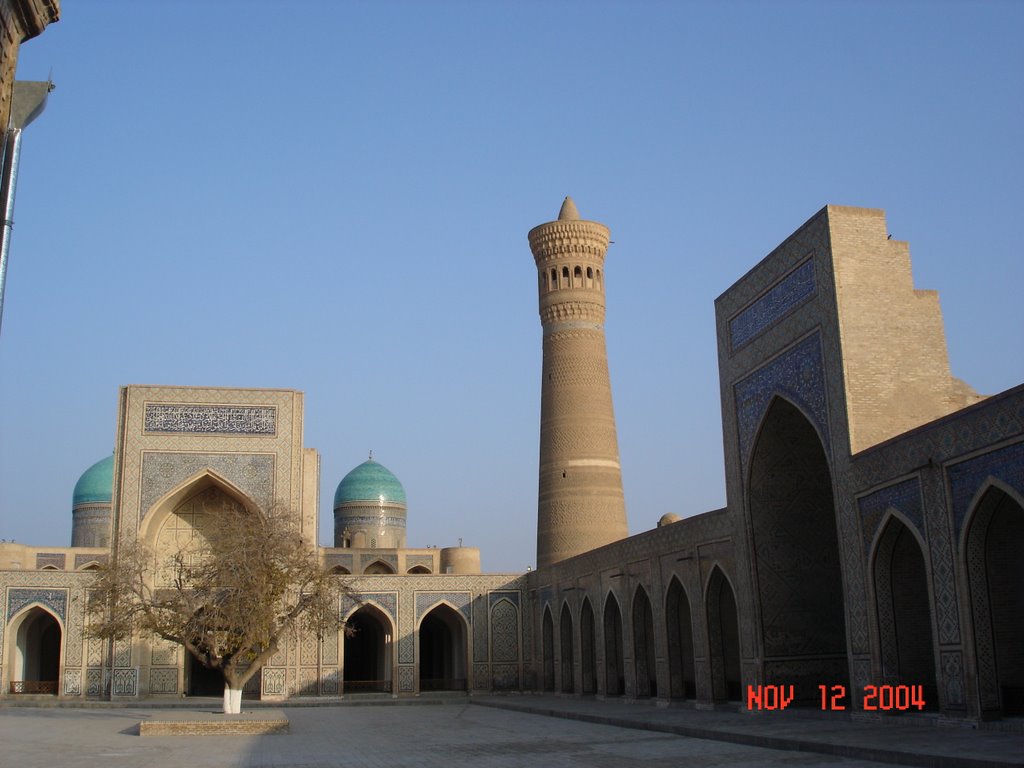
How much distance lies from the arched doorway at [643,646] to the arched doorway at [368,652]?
6753mm

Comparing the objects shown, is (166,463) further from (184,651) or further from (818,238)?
(818,238)

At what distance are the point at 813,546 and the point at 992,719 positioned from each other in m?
4.43

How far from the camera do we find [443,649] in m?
26.0

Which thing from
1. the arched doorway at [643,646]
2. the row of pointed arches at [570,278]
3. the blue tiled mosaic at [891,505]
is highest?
the row of pointed arches at [570,278]

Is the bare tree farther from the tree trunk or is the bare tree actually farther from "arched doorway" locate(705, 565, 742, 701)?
"arched doorway" locate(705, 565, 742, 701)

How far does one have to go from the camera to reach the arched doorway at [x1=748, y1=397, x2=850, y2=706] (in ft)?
42.1

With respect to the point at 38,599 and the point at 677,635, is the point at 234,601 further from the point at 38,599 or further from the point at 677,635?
the point at 38,599

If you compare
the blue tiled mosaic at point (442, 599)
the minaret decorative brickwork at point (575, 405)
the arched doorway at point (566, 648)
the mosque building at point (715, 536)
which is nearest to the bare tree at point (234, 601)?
the mosque building at point (715, 536)

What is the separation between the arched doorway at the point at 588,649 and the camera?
19156mm

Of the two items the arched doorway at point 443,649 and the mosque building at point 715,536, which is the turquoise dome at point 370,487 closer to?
the mosque building at point 715,536

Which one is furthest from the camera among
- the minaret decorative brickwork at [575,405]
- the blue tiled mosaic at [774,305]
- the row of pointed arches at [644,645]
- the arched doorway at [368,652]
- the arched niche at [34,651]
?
the minaret decorative brickwork at [575,405]

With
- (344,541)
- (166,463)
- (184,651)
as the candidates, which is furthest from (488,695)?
(344,541)

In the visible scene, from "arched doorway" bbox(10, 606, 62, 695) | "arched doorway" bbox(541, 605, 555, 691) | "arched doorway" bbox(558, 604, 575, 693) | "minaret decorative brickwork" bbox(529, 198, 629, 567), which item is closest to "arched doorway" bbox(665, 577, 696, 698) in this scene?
"arched doorway" bbox(558, 604, 575, 693)

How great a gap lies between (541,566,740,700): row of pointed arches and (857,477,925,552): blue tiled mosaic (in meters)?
3.67
